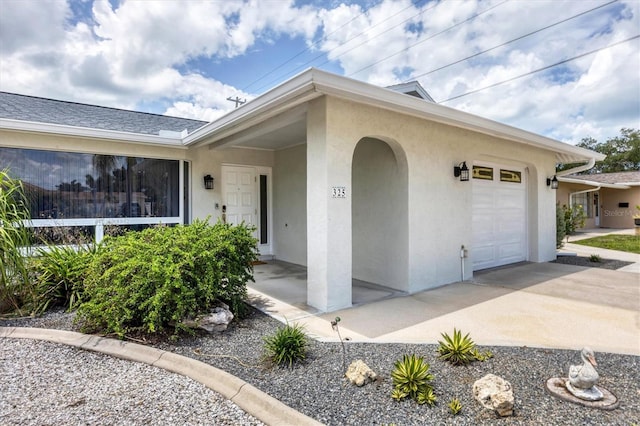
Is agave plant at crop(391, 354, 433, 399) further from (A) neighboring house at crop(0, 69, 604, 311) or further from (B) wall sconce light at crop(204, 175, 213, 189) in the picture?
(B) wall sconce light at crop(204, 175, 213, 189)

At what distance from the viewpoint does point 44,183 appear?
659 cm

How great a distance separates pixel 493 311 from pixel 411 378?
9.18 feet

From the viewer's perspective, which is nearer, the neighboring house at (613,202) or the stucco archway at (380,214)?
the stucco archway at (380,214)

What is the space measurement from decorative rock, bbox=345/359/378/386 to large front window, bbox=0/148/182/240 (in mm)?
6454

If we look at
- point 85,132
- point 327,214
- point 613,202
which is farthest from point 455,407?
point 613,202

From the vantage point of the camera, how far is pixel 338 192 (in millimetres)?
4727

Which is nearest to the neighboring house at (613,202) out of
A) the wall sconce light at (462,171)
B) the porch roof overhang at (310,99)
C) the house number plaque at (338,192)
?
the wall sconce light at (462,171)

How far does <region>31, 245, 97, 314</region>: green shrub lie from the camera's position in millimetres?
4586

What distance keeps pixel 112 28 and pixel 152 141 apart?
10.7 feet

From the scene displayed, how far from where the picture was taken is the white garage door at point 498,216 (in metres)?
7.77

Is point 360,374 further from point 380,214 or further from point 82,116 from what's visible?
point 82,116

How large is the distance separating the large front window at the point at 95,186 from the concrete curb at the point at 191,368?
3.44m

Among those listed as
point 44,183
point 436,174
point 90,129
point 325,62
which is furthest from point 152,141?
point 325,62

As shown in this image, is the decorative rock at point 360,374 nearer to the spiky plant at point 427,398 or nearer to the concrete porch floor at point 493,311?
the spiky plant at point 427,398
